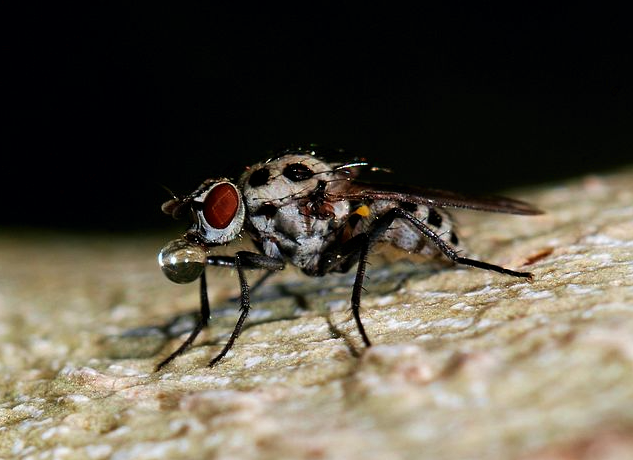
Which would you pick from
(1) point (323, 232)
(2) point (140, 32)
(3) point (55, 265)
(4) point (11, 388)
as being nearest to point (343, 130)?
(2) point (140, 32)

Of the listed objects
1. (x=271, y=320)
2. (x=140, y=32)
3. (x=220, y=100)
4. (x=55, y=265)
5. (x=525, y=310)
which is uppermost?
(x=140, y=32)

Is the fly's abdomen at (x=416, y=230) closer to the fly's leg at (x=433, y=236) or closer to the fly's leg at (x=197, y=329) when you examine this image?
the fly's leg at (x=433, y=236)

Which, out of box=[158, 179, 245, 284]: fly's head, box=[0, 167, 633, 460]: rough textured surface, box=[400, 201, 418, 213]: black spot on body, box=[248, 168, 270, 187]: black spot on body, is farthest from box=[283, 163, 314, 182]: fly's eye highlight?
box=[0, 167, 633, 460]: rough textured surface

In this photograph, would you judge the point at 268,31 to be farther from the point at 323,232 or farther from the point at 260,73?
the point at 323,232

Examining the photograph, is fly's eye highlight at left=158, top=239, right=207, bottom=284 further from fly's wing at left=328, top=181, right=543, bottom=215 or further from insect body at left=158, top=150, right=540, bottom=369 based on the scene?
fly's wing at left=328, top=181, right=543, bottom=215

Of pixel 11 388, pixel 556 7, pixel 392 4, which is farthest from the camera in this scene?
pixel 392 4

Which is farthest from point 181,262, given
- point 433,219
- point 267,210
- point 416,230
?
point 433,219

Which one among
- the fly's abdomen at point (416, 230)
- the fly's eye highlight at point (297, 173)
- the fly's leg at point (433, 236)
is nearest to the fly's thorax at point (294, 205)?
the fly's eye highlight at point (297, 173)
